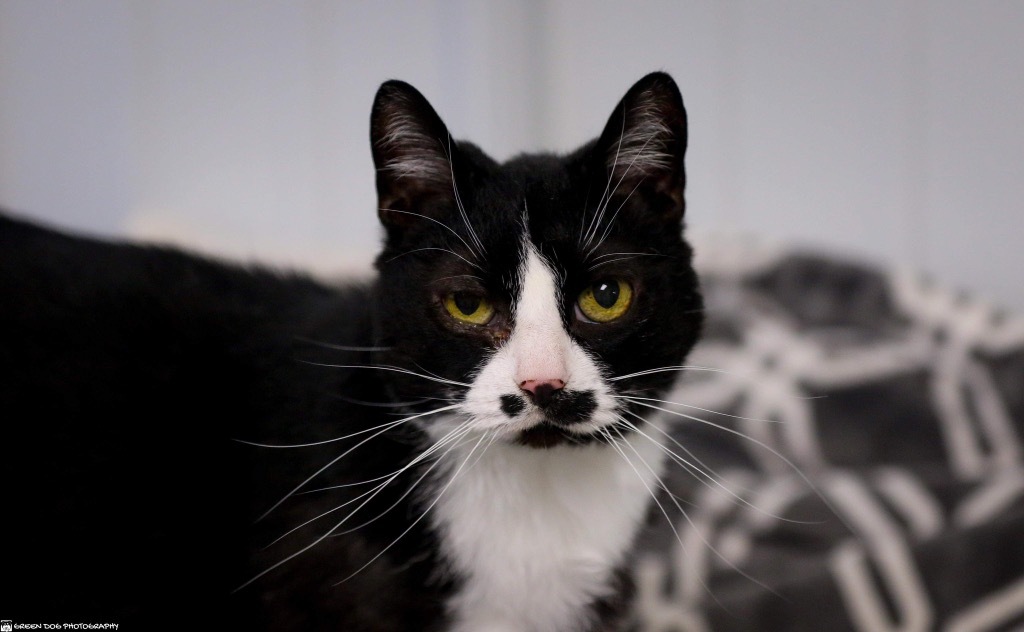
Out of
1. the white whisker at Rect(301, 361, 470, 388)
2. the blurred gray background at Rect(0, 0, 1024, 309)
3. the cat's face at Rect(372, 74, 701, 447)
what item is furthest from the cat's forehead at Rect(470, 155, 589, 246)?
the blurred gray background at Rect(0, 0, 1024, 309)

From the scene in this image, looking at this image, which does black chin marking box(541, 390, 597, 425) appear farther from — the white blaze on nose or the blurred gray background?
the blurred gray background

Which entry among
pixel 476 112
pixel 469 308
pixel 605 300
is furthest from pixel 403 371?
pixel 476 112

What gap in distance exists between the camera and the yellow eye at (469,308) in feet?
2.66

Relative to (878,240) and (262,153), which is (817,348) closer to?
(878,240)

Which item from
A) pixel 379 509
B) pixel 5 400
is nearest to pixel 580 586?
pixel 379 509

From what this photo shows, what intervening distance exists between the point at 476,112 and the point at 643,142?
1.27 m

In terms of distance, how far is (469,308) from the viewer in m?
0.82

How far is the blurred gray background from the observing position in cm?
172

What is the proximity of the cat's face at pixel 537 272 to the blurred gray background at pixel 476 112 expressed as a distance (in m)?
0.89

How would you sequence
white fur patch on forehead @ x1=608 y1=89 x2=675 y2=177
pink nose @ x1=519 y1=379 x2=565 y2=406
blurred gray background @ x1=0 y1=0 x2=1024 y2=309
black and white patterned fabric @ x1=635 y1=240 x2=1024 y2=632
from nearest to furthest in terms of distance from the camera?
pink nose @ x1=519 y1=379 x2=565 y2=406 < white fur patch on forehead @ x1=608 y1=89 x2=675 y2=177 < black and white patterned fabric @ x1=635 y1=240 x2=1024 y2=632 < blurred gray background @ x1=0 y1=0 x2=1024 y2=309

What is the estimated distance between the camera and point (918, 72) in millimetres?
1731

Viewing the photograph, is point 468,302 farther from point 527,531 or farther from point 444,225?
point 527,531

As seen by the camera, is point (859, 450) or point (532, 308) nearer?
point (532, 308)

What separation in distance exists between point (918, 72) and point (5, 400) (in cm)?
169
